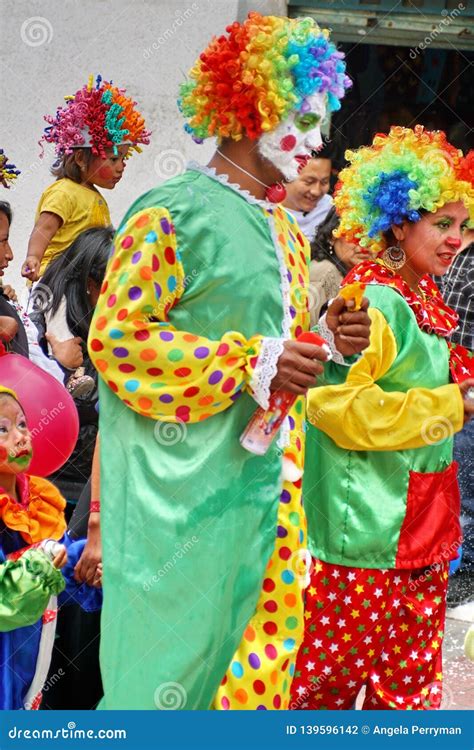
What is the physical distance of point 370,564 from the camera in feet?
15.0

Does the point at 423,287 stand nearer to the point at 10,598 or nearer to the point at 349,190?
the point at 349,190

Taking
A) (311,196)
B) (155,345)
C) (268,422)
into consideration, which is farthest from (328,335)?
(311,196)

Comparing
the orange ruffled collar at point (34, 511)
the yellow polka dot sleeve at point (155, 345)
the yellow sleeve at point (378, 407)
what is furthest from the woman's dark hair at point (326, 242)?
the yellow polka dot sleeve at point (155, 345)

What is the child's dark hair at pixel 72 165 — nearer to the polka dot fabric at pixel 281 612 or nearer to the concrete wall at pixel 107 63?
the concrete wall at pixel 107 63

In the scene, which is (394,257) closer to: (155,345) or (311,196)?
(155,345)

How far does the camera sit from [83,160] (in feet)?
23.5

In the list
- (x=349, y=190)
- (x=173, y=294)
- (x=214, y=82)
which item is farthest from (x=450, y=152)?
(x=173, y=294)

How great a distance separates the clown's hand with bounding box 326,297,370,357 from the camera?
12.7 ft

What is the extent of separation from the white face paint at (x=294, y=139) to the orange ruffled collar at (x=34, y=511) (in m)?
1.21

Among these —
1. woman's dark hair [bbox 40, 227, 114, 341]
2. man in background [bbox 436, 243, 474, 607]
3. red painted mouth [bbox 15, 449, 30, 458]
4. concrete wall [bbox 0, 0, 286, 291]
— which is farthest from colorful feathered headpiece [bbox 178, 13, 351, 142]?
concrete wall [bbox 0, 0, 286, 291]

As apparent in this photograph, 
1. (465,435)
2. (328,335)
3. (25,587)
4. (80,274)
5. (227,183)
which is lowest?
(25,587)

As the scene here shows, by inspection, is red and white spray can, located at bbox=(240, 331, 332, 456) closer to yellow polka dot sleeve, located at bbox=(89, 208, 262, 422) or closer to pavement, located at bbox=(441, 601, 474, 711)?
yellow polka dot sleeve, located at bbox=(89, 208, 262, 422)

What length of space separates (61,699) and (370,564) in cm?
103

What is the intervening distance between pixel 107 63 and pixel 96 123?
0.98m
